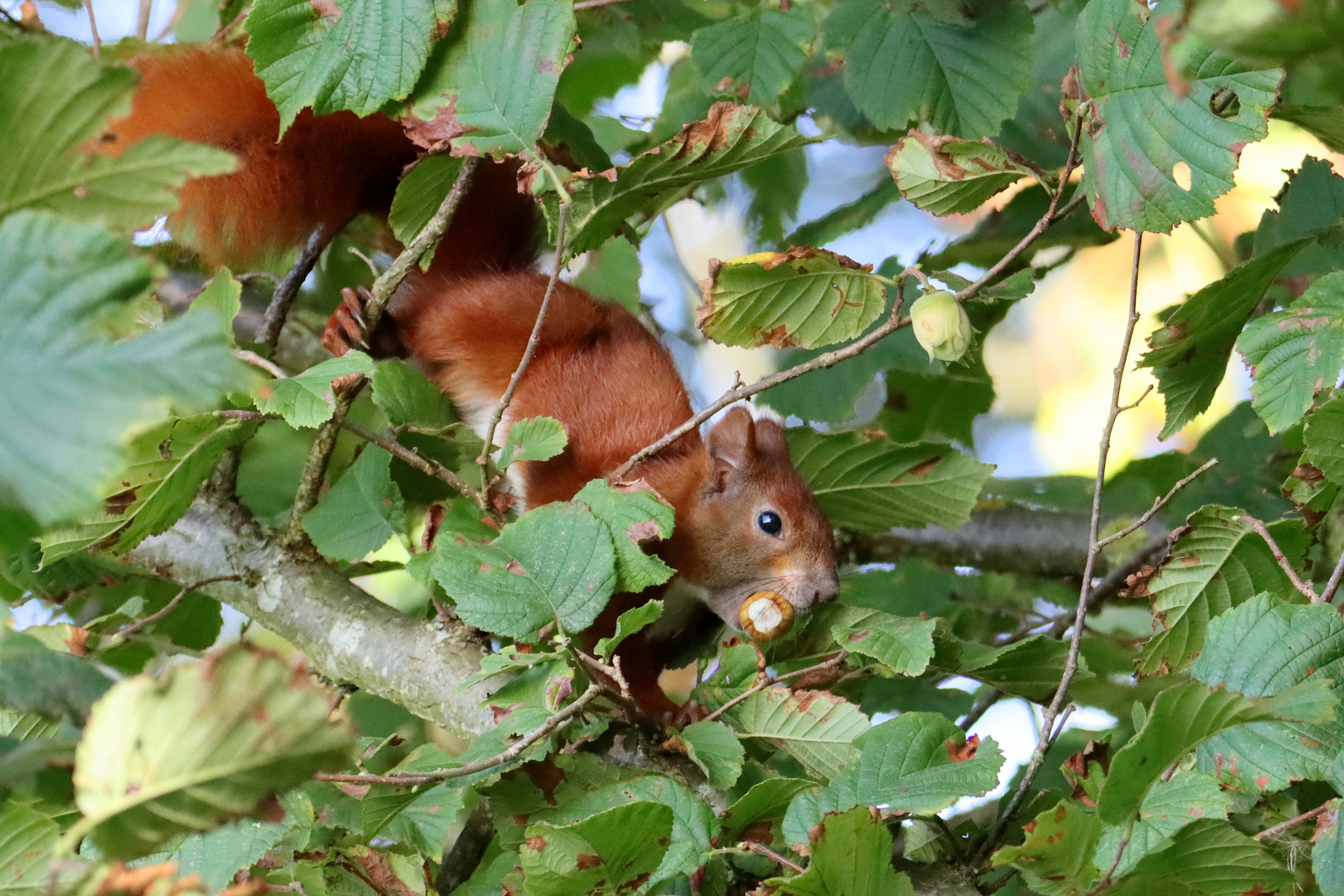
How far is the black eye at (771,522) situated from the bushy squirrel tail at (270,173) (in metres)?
0.52

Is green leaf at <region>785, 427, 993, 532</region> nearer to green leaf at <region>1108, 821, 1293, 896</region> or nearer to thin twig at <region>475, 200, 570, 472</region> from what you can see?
thin twig at <region>475, 200, 570, 472</region>

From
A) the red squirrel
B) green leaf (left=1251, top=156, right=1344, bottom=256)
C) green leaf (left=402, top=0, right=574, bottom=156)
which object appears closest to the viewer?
green leaf (left=402, top=0, right=574, bottom=156)

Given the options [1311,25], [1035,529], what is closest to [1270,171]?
[1035,529]

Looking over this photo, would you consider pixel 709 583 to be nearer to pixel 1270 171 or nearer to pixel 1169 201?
pixel 1169 201

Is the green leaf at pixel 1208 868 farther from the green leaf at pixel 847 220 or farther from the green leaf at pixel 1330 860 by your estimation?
the green leaf at pixel 847 220

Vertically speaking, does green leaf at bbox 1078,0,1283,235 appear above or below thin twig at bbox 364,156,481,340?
above

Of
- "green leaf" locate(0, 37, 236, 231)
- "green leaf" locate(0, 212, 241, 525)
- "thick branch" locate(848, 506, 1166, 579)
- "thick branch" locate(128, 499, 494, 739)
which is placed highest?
"green leaf" locate(0, 37, 236, 231)

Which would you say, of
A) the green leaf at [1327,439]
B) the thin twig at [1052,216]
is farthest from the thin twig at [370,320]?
the green leaf at [1327,439]

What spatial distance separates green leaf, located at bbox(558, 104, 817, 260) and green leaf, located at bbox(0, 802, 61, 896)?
620 millimetres

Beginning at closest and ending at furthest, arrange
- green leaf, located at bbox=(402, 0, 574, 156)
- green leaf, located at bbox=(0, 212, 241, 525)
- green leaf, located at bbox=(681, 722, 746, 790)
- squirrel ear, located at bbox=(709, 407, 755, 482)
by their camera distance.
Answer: green leaf, located at bbox=(0, 212, 241, 525), green leaf, located at bbox=(681, 722, 746, 790), green leaf, located at bbox=(402, 0, 574, 156), squirrel ear, located at bbox=(709, 407, 755, 482)

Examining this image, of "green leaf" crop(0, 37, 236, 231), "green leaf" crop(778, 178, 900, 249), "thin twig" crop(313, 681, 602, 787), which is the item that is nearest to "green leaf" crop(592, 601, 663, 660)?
"thin twig" crop(313, 681, 602, 787)

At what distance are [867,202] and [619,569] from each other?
2.79 feet

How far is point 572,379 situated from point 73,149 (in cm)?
108

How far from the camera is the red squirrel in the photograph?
4.54 ft
